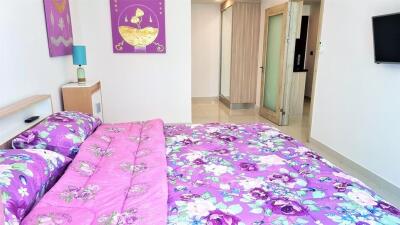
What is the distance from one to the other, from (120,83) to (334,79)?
9.78ft

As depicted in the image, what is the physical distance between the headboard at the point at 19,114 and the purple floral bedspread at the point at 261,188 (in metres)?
1.04

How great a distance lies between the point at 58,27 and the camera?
119 inches

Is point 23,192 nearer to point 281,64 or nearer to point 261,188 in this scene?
point 261,188

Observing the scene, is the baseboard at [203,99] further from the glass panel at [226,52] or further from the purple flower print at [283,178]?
the purple flower print at [283,178]

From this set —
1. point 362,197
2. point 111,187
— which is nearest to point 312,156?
point 362,197

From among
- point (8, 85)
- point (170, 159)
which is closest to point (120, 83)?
point (8, 85)

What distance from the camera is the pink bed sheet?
1174 millimetres

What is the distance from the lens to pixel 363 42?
285 cm

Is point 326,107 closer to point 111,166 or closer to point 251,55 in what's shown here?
point 251,55

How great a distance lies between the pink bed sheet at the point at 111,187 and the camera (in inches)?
46.2

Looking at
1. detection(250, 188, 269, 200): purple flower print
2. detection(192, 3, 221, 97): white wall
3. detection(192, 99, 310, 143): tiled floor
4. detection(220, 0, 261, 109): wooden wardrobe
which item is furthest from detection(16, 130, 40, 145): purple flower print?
detection(192, 3, 221, 97): white wall

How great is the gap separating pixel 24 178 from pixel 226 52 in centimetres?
527

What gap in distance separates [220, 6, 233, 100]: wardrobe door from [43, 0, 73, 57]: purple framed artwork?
322cm

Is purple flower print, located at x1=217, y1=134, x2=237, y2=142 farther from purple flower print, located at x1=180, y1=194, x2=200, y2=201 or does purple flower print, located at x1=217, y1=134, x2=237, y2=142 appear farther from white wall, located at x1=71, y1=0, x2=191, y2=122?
white wall, located at x1=71, y1=0, x2=191, y2=122
